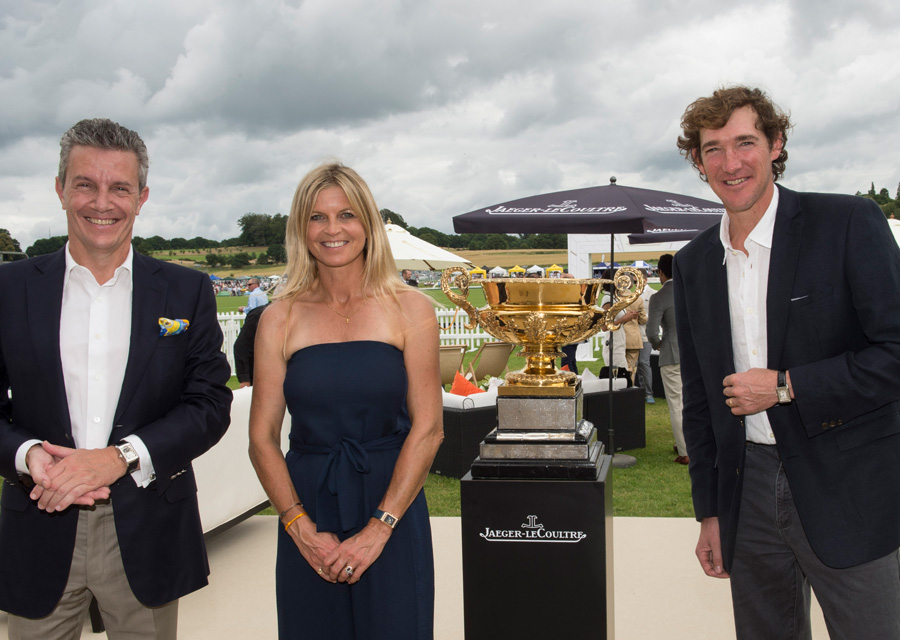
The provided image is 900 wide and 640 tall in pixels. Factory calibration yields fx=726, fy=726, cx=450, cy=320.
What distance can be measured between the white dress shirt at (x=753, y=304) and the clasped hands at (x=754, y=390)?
145 millimetres

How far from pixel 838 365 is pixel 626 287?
1.00 metres

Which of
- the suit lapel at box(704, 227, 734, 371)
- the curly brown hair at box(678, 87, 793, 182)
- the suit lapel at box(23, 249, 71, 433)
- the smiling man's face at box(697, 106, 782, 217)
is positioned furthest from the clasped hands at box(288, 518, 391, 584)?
the curly brown hair at box(678, 87, 793, 182)

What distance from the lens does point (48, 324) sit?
1950mm

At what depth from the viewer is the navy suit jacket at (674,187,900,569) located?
1840 mm

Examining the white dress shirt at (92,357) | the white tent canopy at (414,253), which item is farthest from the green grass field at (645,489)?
the white tent canopy at (414,253)

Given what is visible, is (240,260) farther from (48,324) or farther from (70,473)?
(70,473)

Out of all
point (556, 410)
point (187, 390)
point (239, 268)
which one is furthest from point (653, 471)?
point (239, 268)

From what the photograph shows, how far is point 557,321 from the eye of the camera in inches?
105

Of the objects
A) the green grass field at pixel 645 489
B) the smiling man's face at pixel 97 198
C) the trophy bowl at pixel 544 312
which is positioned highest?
the smiling man's face at pixel 97 198

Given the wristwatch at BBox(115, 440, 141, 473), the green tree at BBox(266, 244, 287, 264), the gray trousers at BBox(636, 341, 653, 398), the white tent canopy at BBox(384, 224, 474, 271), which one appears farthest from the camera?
the white tent canopy at BBox(384, 224, 474, 271)

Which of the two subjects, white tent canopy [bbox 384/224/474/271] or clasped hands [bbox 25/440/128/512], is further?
white tent canopy [bbox 384/224/474/271]

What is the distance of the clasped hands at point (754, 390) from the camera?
190 cm

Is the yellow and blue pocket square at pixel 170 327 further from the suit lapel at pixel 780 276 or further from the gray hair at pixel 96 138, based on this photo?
the suit lapel at pixel 780 276

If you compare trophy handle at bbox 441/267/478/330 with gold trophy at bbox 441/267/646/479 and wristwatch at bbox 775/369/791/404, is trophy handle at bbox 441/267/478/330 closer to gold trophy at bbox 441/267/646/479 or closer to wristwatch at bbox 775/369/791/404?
gold trophy at bbox 441/267/646/479
